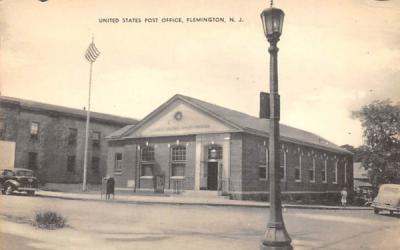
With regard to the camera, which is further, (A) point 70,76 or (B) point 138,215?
(B) point 138,215

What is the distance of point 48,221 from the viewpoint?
9.50m

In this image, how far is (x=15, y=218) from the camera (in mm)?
10391

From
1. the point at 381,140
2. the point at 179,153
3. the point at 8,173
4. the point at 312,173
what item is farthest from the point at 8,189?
the point at 312,173

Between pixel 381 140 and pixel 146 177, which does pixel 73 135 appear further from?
pixel 381 140

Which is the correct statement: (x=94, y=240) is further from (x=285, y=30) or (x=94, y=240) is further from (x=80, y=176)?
(x=80, y=176)

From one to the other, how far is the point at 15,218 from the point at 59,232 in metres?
1.88

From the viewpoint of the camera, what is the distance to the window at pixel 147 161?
26.0m

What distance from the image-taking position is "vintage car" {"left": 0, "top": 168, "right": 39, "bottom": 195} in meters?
18.7

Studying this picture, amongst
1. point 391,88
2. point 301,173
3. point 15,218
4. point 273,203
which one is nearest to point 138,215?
point 15,218

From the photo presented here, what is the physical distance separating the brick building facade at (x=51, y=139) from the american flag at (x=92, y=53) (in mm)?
1943

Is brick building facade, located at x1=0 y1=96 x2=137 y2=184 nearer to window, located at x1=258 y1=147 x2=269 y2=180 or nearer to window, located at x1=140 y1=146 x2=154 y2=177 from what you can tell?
window, located at x1=140 y1=146 x2=154 y2=177

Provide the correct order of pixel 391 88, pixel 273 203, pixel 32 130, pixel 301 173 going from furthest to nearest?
1. pixel 301 173
2. pixel 32 130
3. pixel 391 88
4. pixel 273 203

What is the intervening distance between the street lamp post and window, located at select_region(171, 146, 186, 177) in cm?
1754

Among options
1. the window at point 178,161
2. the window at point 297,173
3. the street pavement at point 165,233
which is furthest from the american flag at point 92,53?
the window at point 297,173
